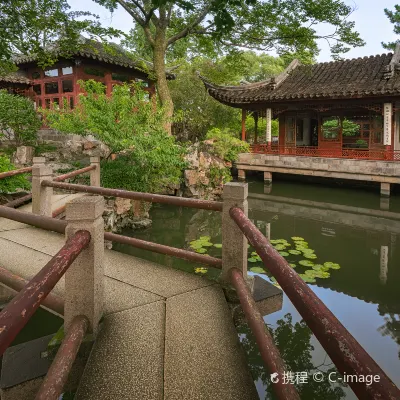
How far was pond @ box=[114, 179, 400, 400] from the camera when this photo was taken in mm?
3840

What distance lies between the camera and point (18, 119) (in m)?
12.6

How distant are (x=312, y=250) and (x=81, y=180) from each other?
630 cm

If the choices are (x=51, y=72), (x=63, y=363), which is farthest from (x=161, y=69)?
(x=63, y=363)

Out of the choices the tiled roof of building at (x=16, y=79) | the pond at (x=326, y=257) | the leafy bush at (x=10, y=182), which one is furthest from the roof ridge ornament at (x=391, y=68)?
the tiled roof of building at (x=16, y=79)

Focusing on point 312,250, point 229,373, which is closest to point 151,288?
point 229,373

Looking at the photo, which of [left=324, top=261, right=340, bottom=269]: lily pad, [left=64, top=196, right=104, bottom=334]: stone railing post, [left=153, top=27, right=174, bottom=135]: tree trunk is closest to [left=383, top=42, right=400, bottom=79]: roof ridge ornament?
[left=153, top=27, right=174, bottom=135]: tree trunk

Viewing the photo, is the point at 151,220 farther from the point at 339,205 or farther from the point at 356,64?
the point at 356,64

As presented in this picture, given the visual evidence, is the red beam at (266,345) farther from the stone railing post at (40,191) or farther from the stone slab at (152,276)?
the stone railing post at (40,191)

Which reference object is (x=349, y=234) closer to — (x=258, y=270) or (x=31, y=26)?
(x=258, y=270)

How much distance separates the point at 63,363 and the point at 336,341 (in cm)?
127

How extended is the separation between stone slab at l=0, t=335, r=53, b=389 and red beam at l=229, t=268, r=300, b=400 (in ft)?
3.90

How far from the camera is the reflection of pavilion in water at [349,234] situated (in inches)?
220

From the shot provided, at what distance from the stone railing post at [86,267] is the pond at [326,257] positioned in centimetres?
220

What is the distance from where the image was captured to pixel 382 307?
16.1 ft
